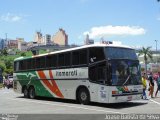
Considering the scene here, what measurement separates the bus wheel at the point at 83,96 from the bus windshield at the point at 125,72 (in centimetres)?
220

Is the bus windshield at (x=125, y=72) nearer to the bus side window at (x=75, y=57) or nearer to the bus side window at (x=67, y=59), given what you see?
the bus side window at (x=75, y=57)

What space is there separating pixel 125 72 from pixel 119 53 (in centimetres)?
104

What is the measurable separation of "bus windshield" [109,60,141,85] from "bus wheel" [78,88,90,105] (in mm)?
2201

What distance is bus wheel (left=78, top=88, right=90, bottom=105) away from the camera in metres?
18.9

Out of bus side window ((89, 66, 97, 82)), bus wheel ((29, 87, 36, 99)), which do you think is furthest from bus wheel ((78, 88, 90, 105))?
bus wheel ((29, 87, 36, 99))

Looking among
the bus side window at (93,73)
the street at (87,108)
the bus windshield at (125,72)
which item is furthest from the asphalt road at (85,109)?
the bus side window at (93,73)

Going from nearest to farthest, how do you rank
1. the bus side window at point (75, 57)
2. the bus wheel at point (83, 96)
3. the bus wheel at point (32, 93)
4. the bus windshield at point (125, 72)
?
the bus windshield at point (125, 72), the bus wheel at point (83, 96), the bus side window at point (75, 57), the bus wheel at point (32, 93)

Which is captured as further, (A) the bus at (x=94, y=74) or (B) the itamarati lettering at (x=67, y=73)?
(B) the itamarati lettering at (x=67, y=73)

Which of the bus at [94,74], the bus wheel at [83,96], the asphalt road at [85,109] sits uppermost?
the bus at [94,74]

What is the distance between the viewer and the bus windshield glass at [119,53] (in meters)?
Result: 17.7

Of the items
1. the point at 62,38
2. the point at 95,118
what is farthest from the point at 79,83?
the point at 62,38

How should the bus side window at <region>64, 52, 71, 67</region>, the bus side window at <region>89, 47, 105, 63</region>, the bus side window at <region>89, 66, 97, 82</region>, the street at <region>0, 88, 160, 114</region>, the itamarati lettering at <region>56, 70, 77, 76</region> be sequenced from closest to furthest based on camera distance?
the street at <region>0, 88, 160, 114</region> < the bus side window at <region>89, 47, 105, 63</region> < the bus side window at <region>89, 66, 97, 82</region> < the itamarati lettering at <region>56, 70, 77, 76</region> < the bus side window at <region>64, 52, 71, 67</region>

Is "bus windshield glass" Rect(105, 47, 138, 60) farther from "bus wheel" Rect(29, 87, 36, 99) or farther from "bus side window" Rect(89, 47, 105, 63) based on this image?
"bus wheel" Rect(29, 87, 36, 99)

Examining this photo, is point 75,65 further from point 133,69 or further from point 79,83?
point 133,69
